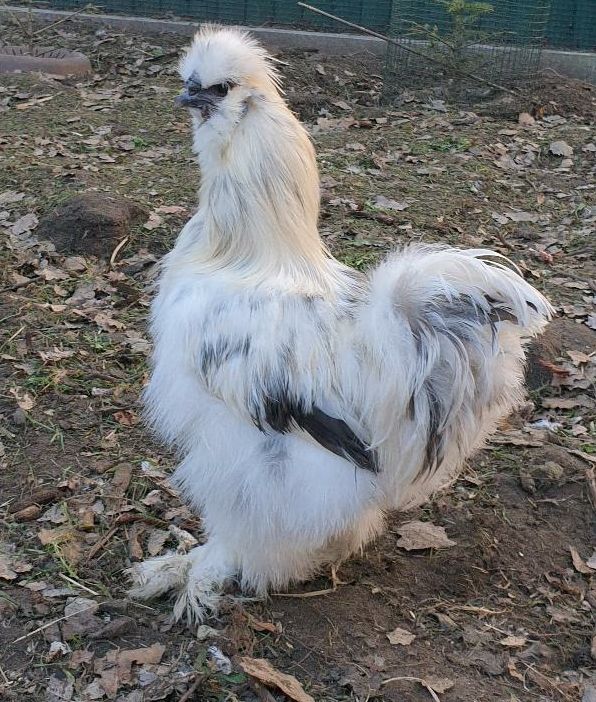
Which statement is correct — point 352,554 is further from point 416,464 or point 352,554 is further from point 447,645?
point 416,464

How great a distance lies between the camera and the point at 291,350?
2.92 metres

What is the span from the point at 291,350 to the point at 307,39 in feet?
29.7

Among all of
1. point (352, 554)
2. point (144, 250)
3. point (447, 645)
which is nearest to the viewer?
point (447, 645)

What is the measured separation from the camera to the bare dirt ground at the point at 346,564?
317 centimetres

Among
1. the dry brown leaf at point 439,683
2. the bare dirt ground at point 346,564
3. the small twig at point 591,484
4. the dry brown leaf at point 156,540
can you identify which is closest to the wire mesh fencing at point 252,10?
the bare dirt ground at point 346,564

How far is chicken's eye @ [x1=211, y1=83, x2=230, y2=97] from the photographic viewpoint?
3.12 m

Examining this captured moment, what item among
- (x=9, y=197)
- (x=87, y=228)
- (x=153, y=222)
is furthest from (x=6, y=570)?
(x=9, y=197)

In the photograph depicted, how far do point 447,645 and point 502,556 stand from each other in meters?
0.59

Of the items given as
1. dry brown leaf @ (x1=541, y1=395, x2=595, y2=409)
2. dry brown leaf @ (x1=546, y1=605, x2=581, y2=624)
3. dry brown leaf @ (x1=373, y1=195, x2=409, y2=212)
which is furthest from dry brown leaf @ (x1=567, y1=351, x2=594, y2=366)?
dry brown leaf @ (x1=373, y1=195, x2=409, y2=212)

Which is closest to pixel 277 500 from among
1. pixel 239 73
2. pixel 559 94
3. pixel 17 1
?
pixel 239 73

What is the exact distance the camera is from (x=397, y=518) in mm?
3979

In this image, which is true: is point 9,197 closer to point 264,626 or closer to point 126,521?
point 126,521

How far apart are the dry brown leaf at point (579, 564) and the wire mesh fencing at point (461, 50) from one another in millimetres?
6747

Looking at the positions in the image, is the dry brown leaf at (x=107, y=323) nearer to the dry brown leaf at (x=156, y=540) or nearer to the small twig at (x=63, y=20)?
the dry brown leaf at (x=156, y=540)
